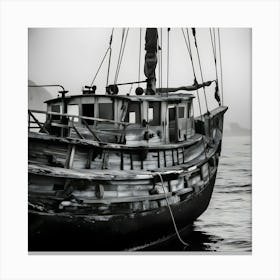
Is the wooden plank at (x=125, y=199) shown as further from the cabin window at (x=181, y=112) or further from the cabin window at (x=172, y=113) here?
the cabin window at (x=181, y=112)

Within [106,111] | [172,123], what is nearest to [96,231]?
[106,111]

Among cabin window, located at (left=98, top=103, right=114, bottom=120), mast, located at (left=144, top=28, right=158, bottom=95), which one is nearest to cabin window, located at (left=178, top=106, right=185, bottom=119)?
mast, located at (left=144, top=28, right=158, bottom=95)

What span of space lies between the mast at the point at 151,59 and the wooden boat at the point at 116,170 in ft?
0.16

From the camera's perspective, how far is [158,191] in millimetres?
6633

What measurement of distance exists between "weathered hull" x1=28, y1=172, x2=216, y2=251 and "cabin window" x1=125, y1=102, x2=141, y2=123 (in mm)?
1374

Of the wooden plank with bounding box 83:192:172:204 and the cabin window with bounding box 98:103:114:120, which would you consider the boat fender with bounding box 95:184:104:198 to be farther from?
the cabin window with bounding box 98:103:114:120

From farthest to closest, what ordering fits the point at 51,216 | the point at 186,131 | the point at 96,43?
the point at 186,131 → the point at 96,43 → the point at 51,216

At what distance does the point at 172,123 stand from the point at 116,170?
1.55 meters

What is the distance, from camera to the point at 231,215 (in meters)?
6.42

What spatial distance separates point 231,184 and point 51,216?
2.50 m

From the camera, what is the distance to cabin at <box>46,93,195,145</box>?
6.60 meters

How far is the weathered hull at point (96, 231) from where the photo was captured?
19.2ft
